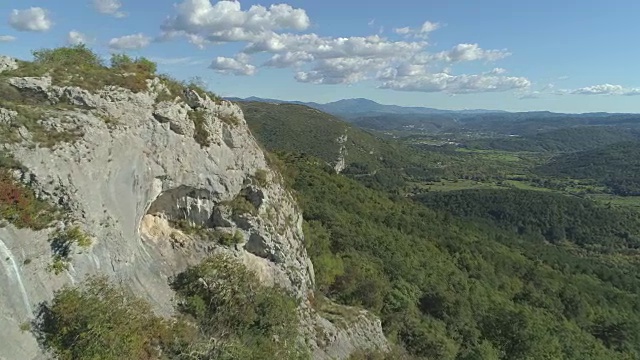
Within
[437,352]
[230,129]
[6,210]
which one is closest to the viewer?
[6,210]

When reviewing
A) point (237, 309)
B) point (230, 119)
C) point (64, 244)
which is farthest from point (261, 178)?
point (64, 244)

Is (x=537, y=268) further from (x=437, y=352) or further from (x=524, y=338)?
(x=437, y=352)

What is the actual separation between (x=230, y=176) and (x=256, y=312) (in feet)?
26.2

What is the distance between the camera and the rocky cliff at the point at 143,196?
57.1 feet

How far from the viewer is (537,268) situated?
92.8 metres

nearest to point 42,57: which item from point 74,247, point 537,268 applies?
point 74,247

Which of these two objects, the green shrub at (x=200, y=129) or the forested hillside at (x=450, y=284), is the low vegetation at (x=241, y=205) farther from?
the forested hillside at (x=450, y=284)

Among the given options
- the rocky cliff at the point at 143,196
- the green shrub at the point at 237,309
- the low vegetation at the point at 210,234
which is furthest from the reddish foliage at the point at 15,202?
the low vegetation at the point at 210,234

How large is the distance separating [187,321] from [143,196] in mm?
5838

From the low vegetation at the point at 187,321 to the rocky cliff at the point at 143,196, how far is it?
0.72 m

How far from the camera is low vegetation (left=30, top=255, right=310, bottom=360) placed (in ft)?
53.7

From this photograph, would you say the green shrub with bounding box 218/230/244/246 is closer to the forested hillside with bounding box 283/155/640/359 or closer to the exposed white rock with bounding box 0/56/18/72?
the exposed white rock with bounding box 0/56/18/72

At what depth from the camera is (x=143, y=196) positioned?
22906 mm

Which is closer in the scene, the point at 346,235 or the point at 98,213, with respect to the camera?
the point at 98,213
